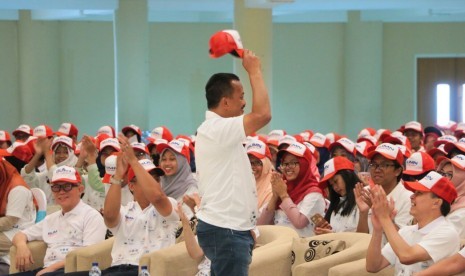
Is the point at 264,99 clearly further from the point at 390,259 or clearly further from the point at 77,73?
the point at 77,73

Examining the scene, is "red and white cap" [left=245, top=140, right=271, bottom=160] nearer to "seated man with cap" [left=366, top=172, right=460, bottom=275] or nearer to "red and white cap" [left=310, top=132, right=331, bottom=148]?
"seated man with cap" [left=366, top=172, right=460, bottom=275]

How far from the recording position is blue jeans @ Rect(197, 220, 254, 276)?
4844 millimetres

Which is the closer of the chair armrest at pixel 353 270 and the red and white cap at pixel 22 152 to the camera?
the chair armrest at pixel 353 270

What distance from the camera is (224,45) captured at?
480 cm

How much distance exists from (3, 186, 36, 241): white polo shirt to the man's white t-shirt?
2019 mm

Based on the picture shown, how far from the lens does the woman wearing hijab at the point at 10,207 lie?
803 cm

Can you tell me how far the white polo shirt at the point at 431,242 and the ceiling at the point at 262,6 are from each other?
10155mm

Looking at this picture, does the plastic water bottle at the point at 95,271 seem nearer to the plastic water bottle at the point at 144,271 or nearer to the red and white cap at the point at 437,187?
the plastic water bottle at the point at 144,271

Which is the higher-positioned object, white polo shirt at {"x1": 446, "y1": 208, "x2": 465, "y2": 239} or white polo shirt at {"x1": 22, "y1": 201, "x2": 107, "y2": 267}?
white polo shirt at {"x1": 446, "y1": 208, "x2": 465, "y2": 239}

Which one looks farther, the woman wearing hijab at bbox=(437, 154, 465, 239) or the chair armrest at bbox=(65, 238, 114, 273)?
the chair armrest at bbox=(65, 238, 114, 273)

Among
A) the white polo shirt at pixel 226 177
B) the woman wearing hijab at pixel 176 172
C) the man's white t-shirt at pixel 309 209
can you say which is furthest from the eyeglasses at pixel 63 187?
the white polo shirt at pixel 226 177

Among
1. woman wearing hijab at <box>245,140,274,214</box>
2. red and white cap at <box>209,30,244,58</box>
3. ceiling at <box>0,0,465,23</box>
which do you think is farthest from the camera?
ceiling at <box>0,0,465,23</box>

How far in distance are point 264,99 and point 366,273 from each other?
170 centimetres

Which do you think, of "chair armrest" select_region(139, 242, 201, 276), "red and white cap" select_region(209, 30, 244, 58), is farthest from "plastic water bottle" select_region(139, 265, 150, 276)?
"red and white cap" select_region(209, 30, 244, 58)
